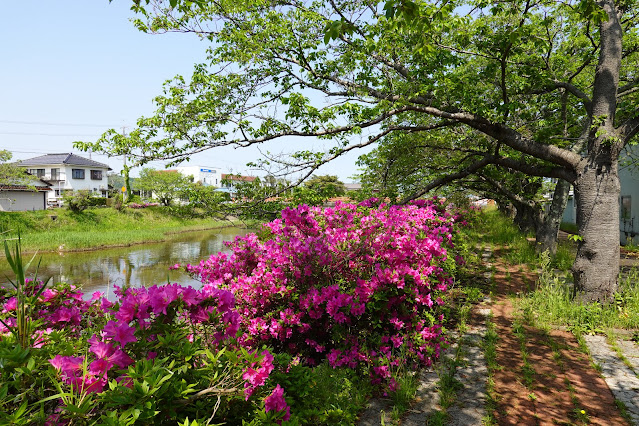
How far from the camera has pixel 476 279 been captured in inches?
338

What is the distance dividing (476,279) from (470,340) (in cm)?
360

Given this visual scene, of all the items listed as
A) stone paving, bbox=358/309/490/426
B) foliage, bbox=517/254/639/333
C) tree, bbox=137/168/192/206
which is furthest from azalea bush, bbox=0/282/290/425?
tree, bbox=137/168/192/206

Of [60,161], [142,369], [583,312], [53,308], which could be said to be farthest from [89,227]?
[142,369]

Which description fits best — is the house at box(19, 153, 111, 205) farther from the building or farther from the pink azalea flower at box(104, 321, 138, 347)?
the pink azalea flower at box(104, 321, 138, 347)

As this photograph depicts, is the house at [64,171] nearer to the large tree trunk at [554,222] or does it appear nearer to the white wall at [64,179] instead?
the white wall at [64,179]

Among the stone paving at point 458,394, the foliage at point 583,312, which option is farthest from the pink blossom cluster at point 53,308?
the foliage at point 583,312

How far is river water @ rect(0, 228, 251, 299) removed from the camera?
14953 millimetres

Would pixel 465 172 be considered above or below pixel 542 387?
above

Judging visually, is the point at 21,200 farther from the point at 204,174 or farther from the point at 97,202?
the point at 204,174

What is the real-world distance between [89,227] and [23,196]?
12012 millimetres

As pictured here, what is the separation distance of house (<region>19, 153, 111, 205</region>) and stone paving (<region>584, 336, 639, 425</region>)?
53104mm

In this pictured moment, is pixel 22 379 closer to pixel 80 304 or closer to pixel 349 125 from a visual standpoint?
pixel 80 304

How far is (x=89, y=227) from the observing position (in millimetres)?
30125

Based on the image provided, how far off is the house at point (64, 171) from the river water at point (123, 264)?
29623mm
